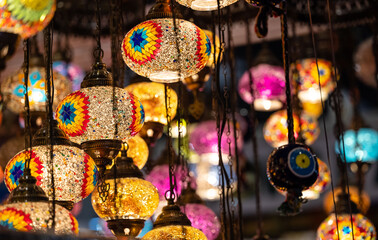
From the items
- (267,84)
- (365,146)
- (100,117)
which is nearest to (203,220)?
(100,117)

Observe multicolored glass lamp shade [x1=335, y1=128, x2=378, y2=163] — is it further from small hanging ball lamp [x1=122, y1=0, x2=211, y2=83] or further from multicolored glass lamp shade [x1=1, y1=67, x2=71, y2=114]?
small hanging ball lamp [x1=122, y1=0, x2=211, y2=83]

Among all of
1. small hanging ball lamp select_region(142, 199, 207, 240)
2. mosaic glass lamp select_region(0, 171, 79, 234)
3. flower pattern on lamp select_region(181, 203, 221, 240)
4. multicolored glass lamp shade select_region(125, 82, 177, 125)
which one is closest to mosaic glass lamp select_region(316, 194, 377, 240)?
flower pattern on lamp select_region(181, 203, 221, 240)

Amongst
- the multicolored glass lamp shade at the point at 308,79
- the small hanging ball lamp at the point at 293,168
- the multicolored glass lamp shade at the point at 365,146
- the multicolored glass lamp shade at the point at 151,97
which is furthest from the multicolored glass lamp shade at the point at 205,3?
the multicolored glass lamp shade at the point at 365,146

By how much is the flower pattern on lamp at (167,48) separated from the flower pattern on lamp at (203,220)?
87cm

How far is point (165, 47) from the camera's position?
2.17m

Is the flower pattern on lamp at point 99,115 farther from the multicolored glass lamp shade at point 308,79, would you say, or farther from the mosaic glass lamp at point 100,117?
the multicolored glass lamp shade at point 308,79

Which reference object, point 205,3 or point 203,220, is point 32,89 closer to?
point 203,220

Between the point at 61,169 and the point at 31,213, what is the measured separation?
0.39m

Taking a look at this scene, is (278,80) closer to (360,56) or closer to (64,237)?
(360,56)

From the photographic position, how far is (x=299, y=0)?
3.81 metres

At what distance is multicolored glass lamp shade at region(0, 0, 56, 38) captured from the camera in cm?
139

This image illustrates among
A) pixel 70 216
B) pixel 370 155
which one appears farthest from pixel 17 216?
pixel 370 155

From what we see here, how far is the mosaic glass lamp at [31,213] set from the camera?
5.46ft

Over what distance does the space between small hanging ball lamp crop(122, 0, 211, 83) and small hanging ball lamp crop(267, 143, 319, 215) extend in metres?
0.35
